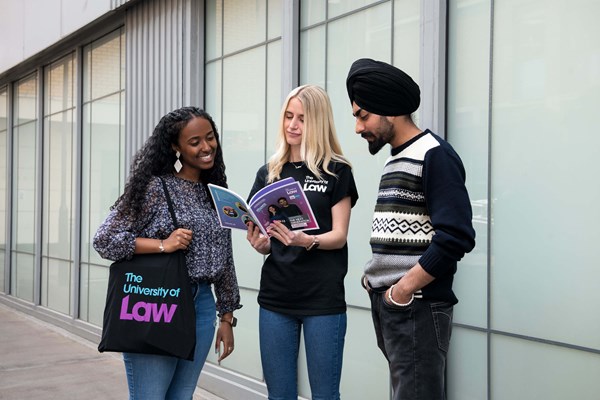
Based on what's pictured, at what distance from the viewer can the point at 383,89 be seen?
2.56 m

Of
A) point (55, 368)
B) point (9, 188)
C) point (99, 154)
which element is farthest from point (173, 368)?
point (9, 188)

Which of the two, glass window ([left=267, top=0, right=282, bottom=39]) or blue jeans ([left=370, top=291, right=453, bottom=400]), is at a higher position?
glass window ([left=267, top=0, right=282, bottom=39])

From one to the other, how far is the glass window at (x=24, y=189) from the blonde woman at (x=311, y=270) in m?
8.63

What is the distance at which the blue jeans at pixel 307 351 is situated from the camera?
321 centimetres

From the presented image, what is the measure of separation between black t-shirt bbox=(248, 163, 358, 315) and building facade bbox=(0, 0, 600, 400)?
1.01m

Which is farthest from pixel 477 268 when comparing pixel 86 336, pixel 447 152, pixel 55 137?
pixel 55 137

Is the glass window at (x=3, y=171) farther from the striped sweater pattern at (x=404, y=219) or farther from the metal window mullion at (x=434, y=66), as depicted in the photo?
the striped sweater pattern at (x=404, y=219)

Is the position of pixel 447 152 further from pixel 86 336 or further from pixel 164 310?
pixel 86 336

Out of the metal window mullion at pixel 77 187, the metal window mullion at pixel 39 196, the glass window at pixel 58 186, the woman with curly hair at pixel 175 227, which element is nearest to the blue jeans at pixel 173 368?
the woman with curly hair at pixel 175 227

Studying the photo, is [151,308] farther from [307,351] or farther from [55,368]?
[55,368]

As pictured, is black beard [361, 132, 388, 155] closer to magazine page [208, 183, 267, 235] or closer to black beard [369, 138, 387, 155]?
black beard [369, 138, 387, 155]

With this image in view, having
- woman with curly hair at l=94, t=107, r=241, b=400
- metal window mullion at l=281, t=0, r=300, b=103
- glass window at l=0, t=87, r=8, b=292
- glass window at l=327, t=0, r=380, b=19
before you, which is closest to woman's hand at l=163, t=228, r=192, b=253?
woman with curly hair at l=94, t=107, r=241, b=400

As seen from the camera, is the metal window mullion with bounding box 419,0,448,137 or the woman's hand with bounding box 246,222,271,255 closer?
the woman's hand with bounding box 246,222,271,255

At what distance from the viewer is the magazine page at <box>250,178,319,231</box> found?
2.95 metres
